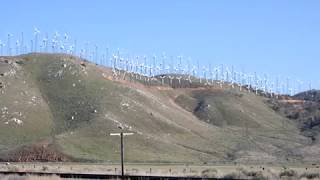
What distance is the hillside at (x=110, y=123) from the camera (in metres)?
116

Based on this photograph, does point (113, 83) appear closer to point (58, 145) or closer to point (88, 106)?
point (88, 106)

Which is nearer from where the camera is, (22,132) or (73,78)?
(22,132)

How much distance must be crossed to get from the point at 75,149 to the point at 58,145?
9.11 ft

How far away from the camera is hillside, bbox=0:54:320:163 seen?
116000 mm

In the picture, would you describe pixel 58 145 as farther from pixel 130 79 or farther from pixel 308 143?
pixel 130 79

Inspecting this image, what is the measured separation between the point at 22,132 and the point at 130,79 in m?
60.2

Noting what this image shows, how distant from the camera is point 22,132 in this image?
126 meters

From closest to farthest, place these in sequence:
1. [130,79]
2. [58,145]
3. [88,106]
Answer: [58,145], [88,106], [130,79]

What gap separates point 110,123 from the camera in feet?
414

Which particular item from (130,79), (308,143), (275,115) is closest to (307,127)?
(275,115)

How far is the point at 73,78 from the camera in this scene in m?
152

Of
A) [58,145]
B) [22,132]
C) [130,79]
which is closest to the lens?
[58,145]

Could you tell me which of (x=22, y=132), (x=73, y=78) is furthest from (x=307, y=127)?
(x=22, y=132)

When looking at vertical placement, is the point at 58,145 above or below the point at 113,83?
below
